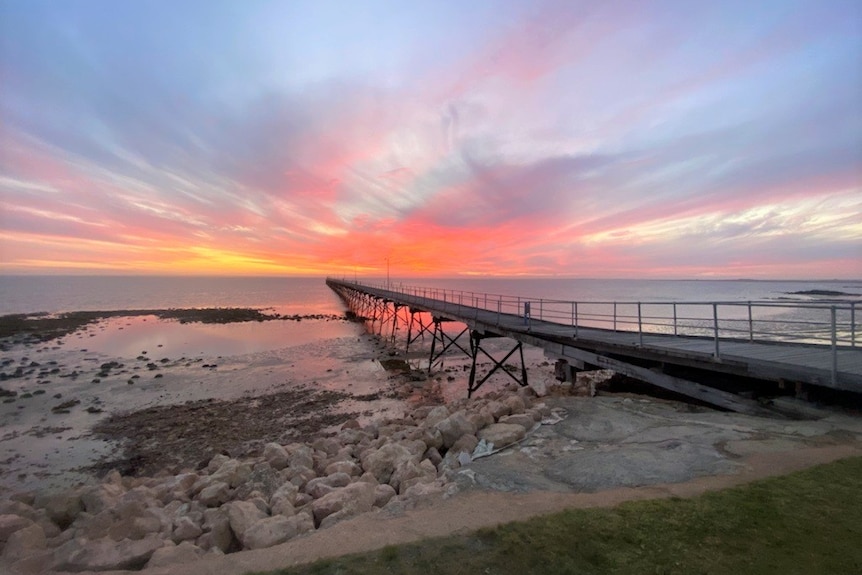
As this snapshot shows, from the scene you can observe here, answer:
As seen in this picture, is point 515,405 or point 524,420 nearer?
point 524,420

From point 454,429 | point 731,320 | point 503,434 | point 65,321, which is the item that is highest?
point 731,320

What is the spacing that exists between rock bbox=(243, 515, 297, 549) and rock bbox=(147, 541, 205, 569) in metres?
0.54

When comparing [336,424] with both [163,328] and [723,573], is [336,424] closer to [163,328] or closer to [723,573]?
[723,573]

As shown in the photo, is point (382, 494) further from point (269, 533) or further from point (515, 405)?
point (515, 405)

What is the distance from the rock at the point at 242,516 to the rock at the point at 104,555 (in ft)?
2.87

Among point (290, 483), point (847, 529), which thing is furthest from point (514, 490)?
point (290, 483)

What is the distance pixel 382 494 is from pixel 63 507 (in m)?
5.69

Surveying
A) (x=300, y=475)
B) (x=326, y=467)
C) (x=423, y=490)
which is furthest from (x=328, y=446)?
(x=423, y=490)

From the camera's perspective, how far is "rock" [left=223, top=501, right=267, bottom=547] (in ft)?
18.2

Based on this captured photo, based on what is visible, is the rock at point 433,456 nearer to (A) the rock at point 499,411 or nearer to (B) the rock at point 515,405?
(A) the rock at point 499,411

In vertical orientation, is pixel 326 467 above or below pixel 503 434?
below

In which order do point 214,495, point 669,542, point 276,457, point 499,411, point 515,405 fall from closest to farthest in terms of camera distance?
point 669,542 < point 214,495 < point 276,457 < point 499,411 < point 515,405

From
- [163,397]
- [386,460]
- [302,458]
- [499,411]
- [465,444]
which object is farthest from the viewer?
[163,397]

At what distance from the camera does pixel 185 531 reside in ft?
19.5
